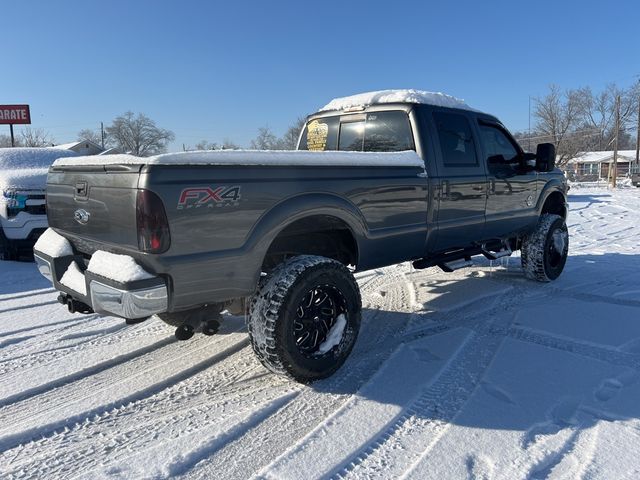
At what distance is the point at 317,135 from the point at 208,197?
276 cm

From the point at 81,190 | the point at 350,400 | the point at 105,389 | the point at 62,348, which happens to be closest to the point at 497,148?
the point at 350,400

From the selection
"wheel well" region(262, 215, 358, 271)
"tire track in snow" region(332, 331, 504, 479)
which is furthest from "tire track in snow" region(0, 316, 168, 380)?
"tire track in snow" region(332, 331, 504, 479)

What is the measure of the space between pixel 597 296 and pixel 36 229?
23.7ft

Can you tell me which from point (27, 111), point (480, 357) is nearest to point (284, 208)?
point (480, 357)

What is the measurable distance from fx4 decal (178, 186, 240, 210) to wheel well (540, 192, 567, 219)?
15.9ft

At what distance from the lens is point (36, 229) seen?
675 centimetres

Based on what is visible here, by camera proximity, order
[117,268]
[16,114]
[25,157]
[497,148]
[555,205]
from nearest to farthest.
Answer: [117,268] → [497,148] → [555,205] → [25,157] → [16,114]

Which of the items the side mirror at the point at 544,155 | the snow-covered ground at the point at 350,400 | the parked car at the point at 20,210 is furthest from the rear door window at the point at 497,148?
the parked car at the point at 20,210

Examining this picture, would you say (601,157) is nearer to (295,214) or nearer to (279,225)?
(295,214)

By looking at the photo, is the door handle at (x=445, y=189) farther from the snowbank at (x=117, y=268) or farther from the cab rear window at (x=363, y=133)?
the snowbank at (x=117, y=268)

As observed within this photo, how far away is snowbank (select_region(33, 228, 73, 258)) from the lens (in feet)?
10.6

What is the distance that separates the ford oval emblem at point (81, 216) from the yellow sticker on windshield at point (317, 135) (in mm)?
2674

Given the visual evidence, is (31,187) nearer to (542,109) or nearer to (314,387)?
(314,387)

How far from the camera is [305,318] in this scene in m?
3.11
